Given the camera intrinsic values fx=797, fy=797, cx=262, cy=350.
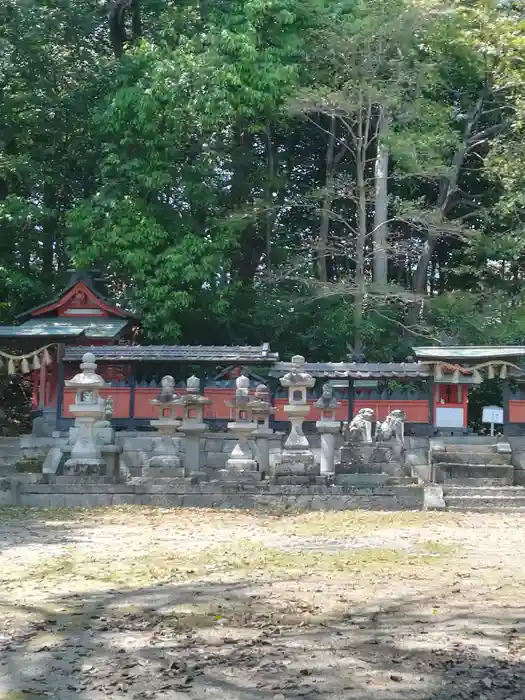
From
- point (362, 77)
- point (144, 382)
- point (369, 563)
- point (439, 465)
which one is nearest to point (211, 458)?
point (144, 382)

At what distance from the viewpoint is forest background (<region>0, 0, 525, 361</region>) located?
72.0ft

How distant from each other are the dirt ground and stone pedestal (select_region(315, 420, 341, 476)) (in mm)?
4551

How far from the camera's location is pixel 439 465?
622 inches

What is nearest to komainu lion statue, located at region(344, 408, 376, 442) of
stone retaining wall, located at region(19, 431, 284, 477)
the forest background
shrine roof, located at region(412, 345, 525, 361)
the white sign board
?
stone retaining wall, located at region(19, 431, 284, 477)

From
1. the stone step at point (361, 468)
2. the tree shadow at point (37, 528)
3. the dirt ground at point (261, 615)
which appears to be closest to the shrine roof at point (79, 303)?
the stone step at point (361, 468)

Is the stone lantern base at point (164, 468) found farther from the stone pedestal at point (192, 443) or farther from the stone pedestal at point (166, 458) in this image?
the stone pedestal at point (192, 443)

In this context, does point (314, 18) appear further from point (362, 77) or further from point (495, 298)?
point (495, 298)

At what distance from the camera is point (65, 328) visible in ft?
69.6

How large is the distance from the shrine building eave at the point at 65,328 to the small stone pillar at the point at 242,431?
6688 mm

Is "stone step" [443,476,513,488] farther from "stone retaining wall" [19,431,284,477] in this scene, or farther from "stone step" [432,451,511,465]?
"stone retaining wall" [19,431,284,477]

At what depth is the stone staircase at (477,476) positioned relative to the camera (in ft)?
45.8

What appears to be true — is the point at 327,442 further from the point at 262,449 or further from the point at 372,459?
the point at 262,449

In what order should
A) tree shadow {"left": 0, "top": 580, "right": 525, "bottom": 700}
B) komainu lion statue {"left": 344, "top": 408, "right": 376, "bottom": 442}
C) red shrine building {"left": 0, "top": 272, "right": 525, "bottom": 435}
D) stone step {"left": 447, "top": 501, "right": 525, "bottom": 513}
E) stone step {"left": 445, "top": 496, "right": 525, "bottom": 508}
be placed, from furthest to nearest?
red shrine building {"left": 0, "top": 272, "right": 525, "bottom": 435}
komainu lion statue {"left": 344, "top": 408, "right": 376, "bottom": 442}
stone step {"left": 445, "top": 496, "right": 525, "bottom": 508}
stone step {"left": 447, "top": 501, "right": 525, "bottom": 513}
tree shadow {"left": 0, "top": 580, "right": 525, "bottom": 700}

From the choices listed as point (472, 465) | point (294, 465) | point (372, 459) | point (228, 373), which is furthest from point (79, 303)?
point (472, 465)
